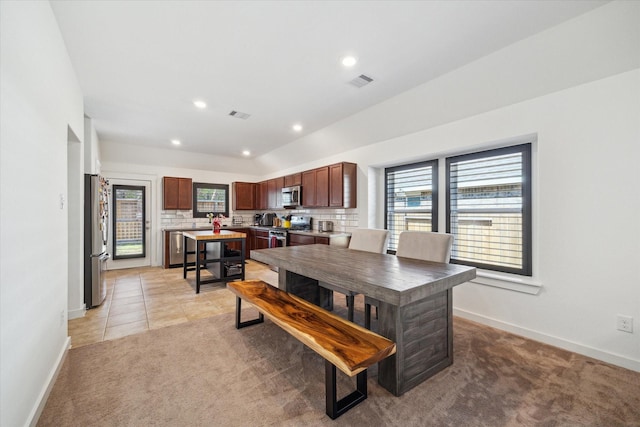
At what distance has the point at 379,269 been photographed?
2123mm

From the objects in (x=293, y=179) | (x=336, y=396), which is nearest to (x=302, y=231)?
(x=293, y=179)

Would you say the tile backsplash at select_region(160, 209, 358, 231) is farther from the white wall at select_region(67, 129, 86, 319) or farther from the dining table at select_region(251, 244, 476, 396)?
the white wall at select_region(67, 129, 86, 319)

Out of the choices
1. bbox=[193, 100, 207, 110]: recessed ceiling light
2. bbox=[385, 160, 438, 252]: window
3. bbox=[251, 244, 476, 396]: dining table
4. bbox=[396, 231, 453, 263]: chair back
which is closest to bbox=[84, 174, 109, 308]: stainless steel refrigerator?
bbox=[193, 100, 207, 110]: recessed ceiling light

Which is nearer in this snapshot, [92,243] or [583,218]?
[583,218]

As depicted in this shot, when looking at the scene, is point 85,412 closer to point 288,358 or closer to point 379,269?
point 288,358

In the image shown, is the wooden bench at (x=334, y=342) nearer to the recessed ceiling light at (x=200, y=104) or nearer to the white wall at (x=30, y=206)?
the white wall at (x=30, y=206)

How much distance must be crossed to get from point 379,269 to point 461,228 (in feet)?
6.64

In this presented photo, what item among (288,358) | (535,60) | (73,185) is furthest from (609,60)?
(73,185)

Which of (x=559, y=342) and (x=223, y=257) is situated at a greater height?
(x=223, y=257)

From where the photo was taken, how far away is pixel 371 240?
321 centimetres

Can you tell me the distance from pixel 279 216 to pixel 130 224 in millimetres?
3503

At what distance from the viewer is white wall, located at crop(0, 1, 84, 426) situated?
134 centimetres

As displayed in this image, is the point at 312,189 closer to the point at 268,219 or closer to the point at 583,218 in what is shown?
the point at 268,219

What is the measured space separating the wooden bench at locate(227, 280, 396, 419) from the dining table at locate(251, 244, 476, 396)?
0.21 m
